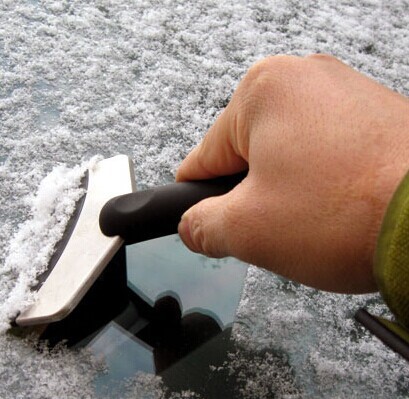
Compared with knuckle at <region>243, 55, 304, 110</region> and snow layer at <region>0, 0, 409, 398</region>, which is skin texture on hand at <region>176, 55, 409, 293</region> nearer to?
knuckle at <region>243, 55, 304, 110</region>

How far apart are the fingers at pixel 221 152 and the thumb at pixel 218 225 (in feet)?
0.17

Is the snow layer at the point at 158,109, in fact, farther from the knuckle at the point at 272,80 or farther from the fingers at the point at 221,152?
the knuckle at the point at 272,80

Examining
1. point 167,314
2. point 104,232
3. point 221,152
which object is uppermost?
point 221,152

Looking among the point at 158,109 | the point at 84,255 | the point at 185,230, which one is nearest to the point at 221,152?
the point at 185,230

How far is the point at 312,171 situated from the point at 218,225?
95 mm

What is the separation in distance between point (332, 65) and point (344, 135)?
0.30ft

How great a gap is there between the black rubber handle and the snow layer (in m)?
0.10

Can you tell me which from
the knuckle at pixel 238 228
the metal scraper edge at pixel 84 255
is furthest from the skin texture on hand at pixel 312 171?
the metal scraper edge at pixel 84 255

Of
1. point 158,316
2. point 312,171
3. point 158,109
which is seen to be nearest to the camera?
point 312,171

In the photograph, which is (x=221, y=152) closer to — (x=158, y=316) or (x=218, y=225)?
(x=218, y=225)

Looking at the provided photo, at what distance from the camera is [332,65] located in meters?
0.43

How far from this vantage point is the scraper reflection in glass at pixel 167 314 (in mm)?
576

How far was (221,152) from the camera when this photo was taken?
0.49 m

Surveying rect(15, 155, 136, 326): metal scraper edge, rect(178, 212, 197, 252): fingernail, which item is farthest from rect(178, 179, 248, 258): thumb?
rect(15, 155, 136, 326): metal scraper edge
